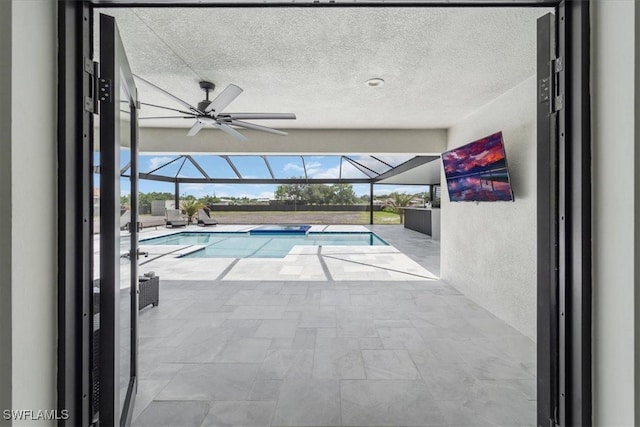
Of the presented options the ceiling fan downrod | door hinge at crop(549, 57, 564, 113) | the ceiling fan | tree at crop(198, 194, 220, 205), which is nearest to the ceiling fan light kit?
the ceiling fan

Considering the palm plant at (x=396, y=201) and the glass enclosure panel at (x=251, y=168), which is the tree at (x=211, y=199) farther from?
the palm plant at (x=396, y=201)

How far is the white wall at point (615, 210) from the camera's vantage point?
3.21 feet

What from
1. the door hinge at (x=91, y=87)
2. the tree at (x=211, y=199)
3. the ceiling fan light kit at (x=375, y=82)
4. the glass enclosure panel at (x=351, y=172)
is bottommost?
the door hinge at (x=91, y=87)

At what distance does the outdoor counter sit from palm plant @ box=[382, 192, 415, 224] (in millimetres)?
3140

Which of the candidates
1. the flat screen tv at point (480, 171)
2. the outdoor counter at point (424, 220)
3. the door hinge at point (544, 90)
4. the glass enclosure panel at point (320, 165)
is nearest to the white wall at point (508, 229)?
the flat screen tv at point (480, 171)

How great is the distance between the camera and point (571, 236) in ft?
3.92

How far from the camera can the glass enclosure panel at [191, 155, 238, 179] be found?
1648cm

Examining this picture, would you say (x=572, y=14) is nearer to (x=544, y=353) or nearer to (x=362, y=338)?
(x=544, y=353)

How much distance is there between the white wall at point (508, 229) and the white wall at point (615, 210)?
6.90 ft

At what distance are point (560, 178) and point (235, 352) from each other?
262 centimetres

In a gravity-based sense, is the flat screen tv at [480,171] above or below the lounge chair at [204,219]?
above

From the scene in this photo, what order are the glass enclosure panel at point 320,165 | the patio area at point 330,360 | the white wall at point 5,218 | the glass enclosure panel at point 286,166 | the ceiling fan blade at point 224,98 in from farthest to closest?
1. the glass enclosure panel at point 286,166
2. the glass enclosure panel at point 320,165
3. the ceiling fan blade at point 224,98
4. the patio area at point 330,360
5. the white wall at point 5,218

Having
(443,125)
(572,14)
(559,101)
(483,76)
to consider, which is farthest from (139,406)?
(443,125)

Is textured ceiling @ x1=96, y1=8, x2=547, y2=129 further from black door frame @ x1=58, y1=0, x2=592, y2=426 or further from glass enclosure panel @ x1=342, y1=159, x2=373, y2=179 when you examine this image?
glass enclosure panel @ x1=342, y1=159, x2=373, y2=179
